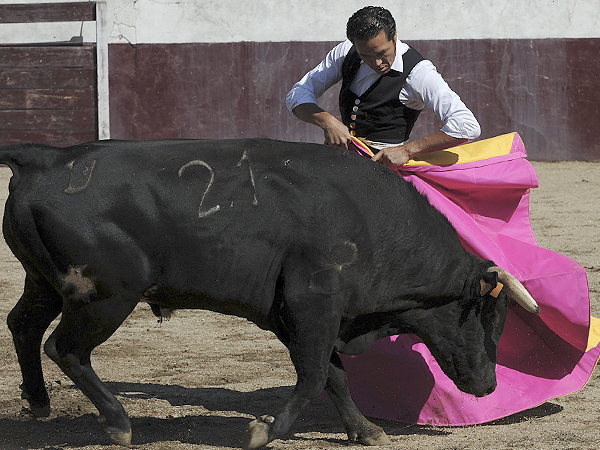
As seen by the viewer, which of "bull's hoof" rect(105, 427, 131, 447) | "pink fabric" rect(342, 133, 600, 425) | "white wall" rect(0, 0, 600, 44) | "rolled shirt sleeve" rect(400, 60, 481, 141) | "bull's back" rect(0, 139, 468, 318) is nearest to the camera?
"bull's back" rect(0, 139, 468, 318)

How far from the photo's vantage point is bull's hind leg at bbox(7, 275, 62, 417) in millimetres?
2793

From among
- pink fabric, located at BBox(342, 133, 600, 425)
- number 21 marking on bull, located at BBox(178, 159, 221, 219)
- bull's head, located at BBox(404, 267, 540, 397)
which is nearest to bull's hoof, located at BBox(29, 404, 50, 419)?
number 21 marking on bull, located at BBox(178, 159, 221, 219)

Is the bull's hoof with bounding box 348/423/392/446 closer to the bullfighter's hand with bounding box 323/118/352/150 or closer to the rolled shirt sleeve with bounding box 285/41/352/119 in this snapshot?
the bullfighter's hand with bounding box 323/118/352/150

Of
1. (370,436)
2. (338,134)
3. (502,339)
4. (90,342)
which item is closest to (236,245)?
(90,342)

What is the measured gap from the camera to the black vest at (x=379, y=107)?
2951 mm

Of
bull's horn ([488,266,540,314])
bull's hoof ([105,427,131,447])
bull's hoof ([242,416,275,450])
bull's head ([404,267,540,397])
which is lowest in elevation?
bull's hoof ([105,427,131,447])

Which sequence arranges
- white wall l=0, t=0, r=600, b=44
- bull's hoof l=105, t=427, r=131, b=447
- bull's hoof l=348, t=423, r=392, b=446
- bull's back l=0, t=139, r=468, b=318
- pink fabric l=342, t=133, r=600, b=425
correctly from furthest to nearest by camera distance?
white wall l=0, t=0, r=600, b=44
pink fabric l=342, t=133, r=600, b=425
bull's hoof l=348, t=423, r=392, b=446
bull's hoof l=105, t=427, r=131, b=447
bull's back l=0, t=139, r=468, b=318

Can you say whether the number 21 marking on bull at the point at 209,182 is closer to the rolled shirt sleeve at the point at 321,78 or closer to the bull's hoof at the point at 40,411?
the rolled shirt sleeve at the point at 321,78

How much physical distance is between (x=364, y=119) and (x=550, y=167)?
23.3 ft

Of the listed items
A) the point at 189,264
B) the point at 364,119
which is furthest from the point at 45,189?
the point at 364,119

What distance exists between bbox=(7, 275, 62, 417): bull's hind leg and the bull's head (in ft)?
3.81

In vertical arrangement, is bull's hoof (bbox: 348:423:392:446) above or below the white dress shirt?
below

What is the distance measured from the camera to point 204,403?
319 cm

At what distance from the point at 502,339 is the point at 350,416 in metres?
0.66
